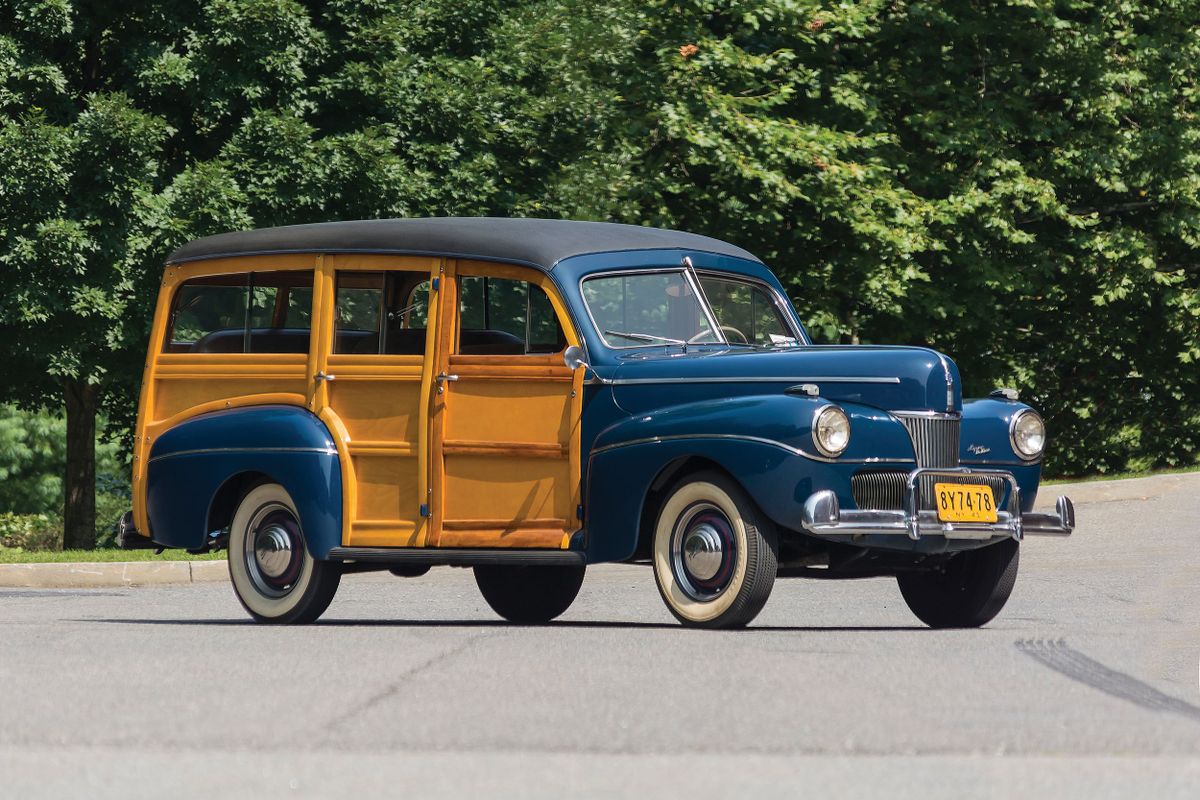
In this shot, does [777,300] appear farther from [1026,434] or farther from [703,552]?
[703,552]

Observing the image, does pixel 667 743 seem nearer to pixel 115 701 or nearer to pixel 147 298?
pixel 115 701

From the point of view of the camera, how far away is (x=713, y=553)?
10062mm

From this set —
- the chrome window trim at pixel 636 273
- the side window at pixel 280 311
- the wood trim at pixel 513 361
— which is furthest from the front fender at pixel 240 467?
the chrome window trim at pixel 636 273

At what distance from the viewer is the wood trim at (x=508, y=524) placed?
35.7 feet

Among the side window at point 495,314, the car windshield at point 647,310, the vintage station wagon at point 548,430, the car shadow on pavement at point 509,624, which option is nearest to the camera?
the vintage station wagon at point 548,430

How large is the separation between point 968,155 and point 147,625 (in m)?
17.8

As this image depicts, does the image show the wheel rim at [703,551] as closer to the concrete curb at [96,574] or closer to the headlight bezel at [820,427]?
the headlight bezel at [820,427]

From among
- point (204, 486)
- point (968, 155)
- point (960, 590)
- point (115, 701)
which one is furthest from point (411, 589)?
point (968, 155)

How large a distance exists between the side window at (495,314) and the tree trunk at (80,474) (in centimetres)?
1486

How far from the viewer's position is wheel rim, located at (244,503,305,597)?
11.7 meters

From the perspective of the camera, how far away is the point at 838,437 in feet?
32.3

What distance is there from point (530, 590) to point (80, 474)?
1417 centimetres

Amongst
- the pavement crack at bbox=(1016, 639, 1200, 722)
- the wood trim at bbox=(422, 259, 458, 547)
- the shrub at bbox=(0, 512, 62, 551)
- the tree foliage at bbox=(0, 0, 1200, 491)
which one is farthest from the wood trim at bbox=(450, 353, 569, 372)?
the shrub at bbox=(0, 512, 62, 551)

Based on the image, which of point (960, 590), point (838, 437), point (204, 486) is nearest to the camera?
point (838, 437)
